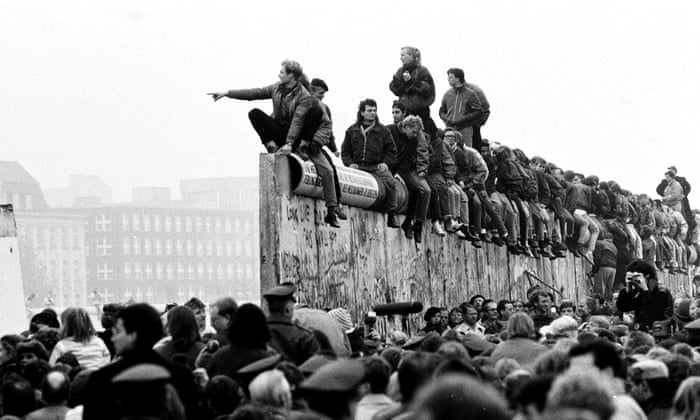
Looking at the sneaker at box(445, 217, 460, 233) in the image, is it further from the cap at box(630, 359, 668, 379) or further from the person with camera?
the cap at box(630, 359, 668, 379)

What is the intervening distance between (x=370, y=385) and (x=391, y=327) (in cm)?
1434

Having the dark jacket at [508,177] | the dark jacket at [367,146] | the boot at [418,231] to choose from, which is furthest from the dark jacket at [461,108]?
the dark jacket at [367,146]

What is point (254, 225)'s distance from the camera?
157125mm

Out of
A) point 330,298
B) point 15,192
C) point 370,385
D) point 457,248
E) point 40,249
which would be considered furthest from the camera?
point 40,249

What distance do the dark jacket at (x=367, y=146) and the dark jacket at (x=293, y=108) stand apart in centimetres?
325

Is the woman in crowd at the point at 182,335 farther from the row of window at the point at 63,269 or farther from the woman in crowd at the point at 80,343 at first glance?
the row of window at the point at 63,269

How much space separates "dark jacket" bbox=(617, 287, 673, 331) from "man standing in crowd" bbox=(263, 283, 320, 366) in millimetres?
8004

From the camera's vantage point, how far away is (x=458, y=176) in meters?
30.1

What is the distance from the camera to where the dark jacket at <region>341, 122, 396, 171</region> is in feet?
80.7

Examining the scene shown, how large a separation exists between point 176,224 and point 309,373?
140 metres

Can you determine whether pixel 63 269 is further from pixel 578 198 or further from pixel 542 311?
pixel 542 311

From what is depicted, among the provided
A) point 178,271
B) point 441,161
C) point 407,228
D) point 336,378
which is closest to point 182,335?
point 336,378

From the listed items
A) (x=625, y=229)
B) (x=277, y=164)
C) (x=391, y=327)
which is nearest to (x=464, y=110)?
(x=391, y=327)

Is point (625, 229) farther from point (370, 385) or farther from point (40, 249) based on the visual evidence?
point (40, 249)
